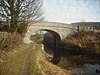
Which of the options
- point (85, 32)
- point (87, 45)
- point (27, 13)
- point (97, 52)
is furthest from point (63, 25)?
point (27, 13)

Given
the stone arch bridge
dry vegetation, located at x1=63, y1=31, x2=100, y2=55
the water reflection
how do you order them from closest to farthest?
the water reflection
dry vegetation, located at x1=63, y1=31, x2=100, y2=55
the stone arch bridge

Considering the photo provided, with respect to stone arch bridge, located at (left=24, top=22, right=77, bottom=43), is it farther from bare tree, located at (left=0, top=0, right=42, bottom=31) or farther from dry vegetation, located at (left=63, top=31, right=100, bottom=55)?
bare tree, located at (left=0, top=0, right=42, bottom=31)

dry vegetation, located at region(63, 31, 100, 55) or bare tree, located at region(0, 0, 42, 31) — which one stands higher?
bare tree, located at region(0, 0, 42, 31)

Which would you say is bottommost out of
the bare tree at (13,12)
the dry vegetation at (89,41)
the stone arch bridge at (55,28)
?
the dry vegetation at (89,41)

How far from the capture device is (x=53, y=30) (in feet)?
145

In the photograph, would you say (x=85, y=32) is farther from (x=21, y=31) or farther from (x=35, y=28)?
(x=21, y=31)

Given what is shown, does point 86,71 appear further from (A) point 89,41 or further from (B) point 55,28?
(B) point 55,28

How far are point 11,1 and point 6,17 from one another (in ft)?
5.92

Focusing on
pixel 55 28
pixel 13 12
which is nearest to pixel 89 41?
pixel 55 28

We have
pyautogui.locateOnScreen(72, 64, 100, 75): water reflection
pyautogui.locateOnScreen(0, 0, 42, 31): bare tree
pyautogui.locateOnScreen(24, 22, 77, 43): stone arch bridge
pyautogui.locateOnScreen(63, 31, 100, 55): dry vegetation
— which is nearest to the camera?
pyautogui.locateOnScreen(72, 64, 100, 75): water reflection

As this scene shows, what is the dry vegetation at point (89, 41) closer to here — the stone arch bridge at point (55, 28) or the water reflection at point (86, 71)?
the stone arch bridge at point (55, 28)

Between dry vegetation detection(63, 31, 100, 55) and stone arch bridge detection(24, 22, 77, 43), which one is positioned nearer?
dry vegetation detection(63, 31, 100, 55)

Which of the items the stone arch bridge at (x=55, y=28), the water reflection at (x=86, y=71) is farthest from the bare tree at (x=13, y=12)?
the stone arch bridge at (x=55, y=28)

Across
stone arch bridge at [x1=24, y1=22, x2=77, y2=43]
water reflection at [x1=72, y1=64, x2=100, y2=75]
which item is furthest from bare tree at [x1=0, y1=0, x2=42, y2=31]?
stone arch bridge at [x1=24, y1=22, x2=77, y2=43]
